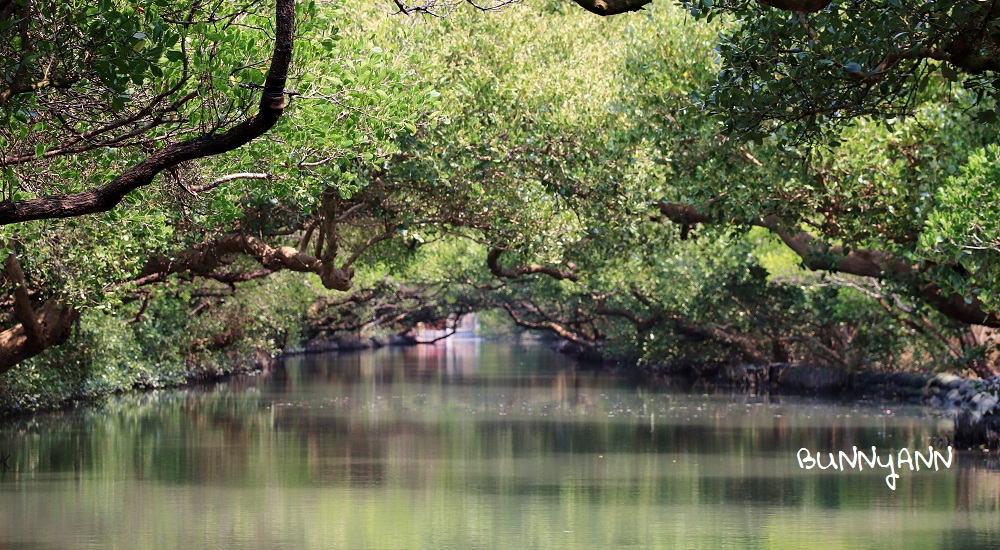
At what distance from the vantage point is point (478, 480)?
1994 cm

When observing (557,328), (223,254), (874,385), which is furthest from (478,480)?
(557,328)

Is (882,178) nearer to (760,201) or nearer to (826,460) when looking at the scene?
(760,201)

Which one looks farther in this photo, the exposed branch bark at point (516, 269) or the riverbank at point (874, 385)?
the exposed branch bark at point (516, 269)

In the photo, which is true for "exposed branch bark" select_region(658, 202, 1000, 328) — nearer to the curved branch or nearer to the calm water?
the calm water

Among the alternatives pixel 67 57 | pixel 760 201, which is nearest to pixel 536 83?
pixel 760 201

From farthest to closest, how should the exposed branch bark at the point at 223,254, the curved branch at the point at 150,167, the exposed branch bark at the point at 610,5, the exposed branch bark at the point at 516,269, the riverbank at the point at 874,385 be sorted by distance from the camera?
the exposed branch bark at the point at 516,269
the exposed branch bark at the point at 223,254
the riverbank at the point at 874,385
the curved branch at the point at 150,167
the exposed branch bark at the point at 610,5

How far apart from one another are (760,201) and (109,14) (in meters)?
15.0

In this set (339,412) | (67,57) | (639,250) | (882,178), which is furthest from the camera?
(339,412)

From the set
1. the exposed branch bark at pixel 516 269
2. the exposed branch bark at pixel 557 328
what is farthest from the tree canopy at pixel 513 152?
the exposed branch bark at pixel 557 328

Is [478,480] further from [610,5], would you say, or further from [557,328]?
[557,328]

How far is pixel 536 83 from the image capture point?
28156 millimetres

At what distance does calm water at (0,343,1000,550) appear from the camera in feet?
49.1

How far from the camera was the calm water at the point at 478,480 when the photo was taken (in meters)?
15.0

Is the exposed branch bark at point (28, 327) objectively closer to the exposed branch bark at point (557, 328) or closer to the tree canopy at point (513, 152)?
the tree canopy at point (513, 152)
